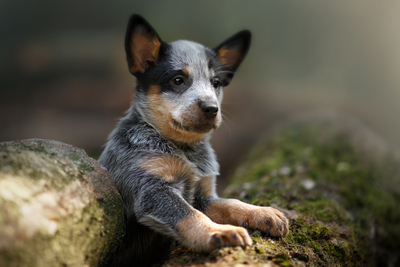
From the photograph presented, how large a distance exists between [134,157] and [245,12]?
601 inches

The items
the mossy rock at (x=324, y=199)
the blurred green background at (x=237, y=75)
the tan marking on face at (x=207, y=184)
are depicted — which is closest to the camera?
the mossy rock at (x=324, y=199)

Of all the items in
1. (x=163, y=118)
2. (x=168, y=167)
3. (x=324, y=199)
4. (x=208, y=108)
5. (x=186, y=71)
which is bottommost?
(x=324, y=199)

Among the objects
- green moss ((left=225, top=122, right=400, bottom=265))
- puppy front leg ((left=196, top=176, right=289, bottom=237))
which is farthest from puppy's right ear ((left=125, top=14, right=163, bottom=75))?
green moss ((left=225, top=122, right=400, bottom=265))

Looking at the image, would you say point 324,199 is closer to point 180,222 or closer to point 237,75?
point 180,222

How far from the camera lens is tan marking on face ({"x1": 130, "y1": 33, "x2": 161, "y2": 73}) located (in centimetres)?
367

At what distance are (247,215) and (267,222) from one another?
0.70ft

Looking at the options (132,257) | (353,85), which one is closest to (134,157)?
(132,257)

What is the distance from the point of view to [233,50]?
4367mm

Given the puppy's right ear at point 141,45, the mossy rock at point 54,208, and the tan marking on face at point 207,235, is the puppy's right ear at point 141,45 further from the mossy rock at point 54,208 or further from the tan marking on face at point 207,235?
the tan marking on face at point 207,235

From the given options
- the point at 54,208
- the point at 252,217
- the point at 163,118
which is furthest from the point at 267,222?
the point at 54,208

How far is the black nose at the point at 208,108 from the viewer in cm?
340

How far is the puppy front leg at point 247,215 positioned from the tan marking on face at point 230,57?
6.29 feet

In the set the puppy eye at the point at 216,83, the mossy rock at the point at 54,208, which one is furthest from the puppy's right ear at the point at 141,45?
the mossy rock at the point at 54,208

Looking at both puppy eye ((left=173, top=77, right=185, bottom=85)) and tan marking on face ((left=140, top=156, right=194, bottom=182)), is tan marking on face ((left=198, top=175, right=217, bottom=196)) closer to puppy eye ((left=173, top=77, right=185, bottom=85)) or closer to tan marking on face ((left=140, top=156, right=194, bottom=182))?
tan marking on face ((left=140, top=156, right=194, bottom=182))
